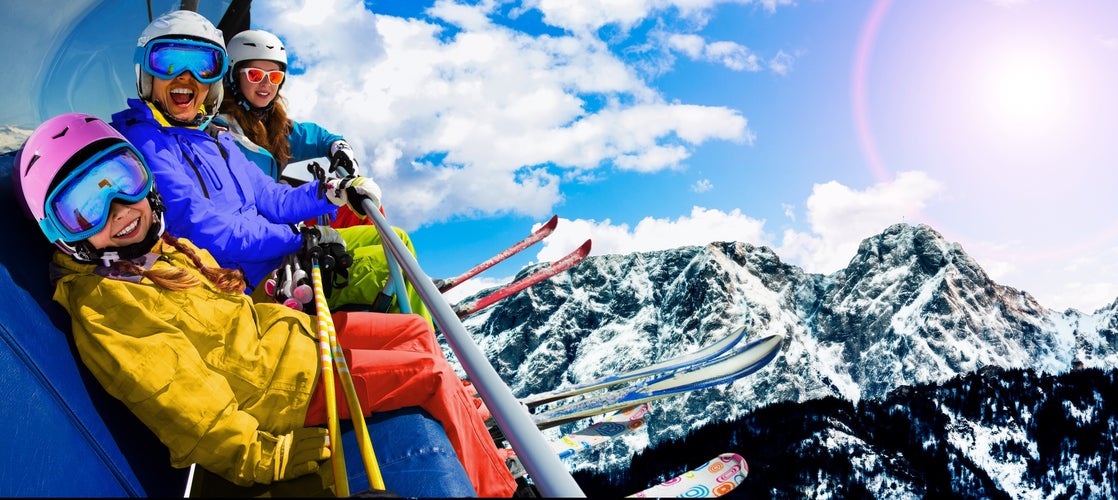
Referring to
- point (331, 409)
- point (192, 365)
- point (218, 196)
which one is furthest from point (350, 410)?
point (218, 196)

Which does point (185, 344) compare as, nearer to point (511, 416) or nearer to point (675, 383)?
point (511, 416)

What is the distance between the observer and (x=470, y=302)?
350 inches

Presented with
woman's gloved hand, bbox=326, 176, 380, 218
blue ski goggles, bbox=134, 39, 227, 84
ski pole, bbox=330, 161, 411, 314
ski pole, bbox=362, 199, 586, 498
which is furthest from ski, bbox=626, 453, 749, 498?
ski pole, bbox=362, 199, 586, 498

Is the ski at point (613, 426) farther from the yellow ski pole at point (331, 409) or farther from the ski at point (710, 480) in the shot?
the yellow ski pole at point (331, 409)

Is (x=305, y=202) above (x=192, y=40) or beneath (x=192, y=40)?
beneath

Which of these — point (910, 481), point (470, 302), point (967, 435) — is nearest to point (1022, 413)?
point (967, 435)

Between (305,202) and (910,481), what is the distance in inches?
6226

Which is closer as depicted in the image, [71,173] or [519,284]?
[71,173]

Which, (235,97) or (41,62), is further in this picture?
(235,97)

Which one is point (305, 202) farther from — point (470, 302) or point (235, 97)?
point (470, 302)

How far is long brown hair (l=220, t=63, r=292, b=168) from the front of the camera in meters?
5.52

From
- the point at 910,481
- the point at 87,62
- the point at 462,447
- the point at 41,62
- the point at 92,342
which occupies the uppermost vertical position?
the point at 910,481

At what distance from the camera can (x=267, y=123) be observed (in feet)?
19.0

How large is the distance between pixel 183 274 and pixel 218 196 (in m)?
1.30
